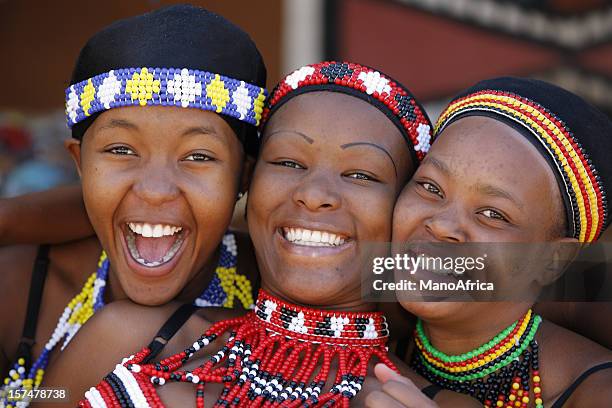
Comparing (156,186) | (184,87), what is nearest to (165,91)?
(184,87)

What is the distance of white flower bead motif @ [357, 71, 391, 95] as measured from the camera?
280cm

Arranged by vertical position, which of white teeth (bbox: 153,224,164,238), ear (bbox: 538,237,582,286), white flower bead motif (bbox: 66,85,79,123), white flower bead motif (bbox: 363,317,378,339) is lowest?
white flower bead motif (bbox: 363,317,378,339)

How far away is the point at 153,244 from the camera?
2.92 meters

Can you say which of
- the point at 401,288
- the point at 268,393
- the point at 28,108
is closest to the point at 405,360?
the point at 401,288

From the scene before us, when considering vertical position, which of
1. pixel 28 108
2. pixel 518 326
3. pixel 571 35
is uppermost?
pixel 571 35

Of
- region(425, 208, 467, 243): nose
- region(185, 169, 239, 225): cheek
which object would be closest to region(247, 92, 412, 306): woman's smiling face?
region(185, 169, 239, 225): cheek

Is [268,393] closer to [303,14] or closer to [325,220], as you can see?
[325,220]

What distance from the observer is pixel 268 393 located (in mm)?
2490

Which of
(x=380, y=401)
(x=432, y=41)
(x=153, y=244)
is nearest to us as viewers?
(x=380, y=401)

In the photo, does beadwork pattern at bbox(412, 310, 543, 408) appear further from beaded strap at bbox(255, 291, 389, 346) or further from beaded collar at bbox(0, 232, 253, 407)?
beaded collar at bbox(0, 232, 253, 407)

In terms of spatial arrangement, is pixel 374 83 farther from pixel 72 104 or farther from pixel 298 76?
pixel 72 104

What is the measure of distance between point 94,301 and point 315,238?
38.3 inches

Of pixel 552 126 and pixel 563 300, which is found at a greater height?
pixel 552 126

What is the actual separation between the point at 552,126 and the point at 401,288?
656 millimetres
